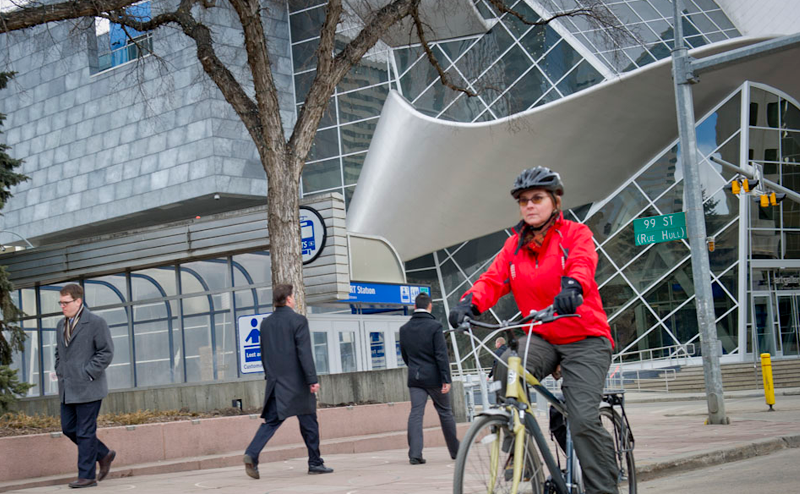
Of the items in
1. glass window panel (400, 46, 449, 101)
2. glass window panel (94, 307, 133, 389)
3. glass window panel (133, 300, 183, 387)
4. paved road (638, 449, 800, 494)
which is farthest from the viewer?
glass window panel (400, 46, 449, 101)

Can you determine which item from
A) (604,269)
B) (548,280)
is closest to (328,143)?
(604,269)

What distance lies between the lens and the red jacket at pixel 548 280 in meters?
4.85

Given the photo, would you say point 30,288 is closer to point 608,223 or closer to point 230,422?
point 230,422

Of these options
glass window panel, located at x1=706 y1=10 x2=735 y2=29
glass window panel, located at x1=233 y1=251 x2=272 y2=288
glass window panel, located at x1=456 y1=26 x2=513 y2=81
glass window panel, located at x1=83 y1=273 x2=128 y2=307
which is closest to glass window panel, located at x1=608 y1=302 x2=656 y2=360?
glass window panel, located at x1=456 y1=26 x2=513 y2=81

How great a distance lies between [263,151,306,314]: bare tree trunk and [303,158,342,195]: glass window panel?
25.2 m

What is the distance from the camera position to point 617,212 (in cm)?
3225

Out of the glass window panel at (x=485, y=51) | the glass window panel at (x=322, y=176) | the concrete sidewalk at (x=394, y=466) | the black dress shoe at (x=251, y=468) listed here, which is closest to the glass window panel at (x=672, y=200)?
the glass window panel at (x=485, y=51)

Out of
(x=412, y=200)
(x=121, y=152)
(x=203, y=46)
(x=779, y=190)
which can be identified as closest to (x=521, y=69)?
(x=412, y=200)

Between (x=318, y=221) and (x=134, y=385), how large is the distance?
238 inches

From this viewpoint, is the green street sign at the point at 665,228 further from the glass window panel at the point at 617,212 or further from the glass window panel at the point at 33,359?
the glass window panel at the point at 617,212

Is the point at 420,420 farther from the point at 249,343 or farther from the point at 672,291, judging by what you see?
the point at 672,291

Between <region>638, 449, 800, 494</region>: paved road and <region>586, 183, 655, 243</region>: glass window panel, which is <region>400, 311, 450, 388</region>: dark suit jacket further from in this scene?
<region>586, 183, 655, 243</region>: glass window panel

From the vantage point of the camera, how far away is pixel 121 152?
122ft

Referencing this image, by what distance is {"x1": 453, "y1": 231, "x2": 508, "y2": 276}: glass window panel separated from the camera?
117 feet
